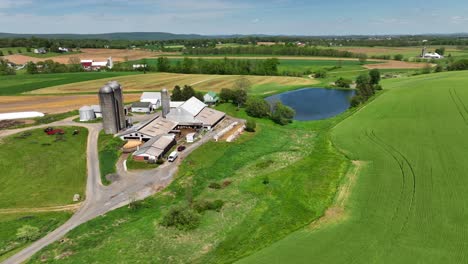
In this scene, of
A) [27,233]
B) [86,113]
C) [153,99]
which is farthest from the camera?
[153,99]

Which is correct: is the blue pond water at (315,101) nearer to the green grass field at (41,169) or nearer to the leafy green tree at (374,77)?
the leafy green tree at (374,77)

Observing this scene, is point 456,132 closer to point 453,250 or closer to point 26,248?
point 453,250

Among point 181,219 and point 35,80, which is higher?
point 35,80

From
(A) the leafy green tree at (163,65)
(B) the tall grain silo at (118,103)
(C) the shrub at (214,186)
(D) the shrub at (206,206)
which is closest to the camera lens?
(D) the shrub at (206,206)

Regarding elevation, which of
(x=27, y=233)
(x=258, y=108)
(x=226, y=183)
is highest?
(x=258, y=108)

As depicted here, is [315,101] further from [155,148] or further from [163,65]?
[163,65]

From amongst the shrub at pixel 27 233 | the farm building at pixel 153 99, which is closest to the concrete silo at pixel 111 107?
the farm building at pixel 153 99

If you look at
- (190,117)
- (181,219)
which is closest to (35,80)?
(190,117)

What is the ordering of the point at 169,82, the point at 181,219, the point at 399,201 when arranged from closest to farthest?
the point at 181,219
the point at 399,201
the point at 169,82
